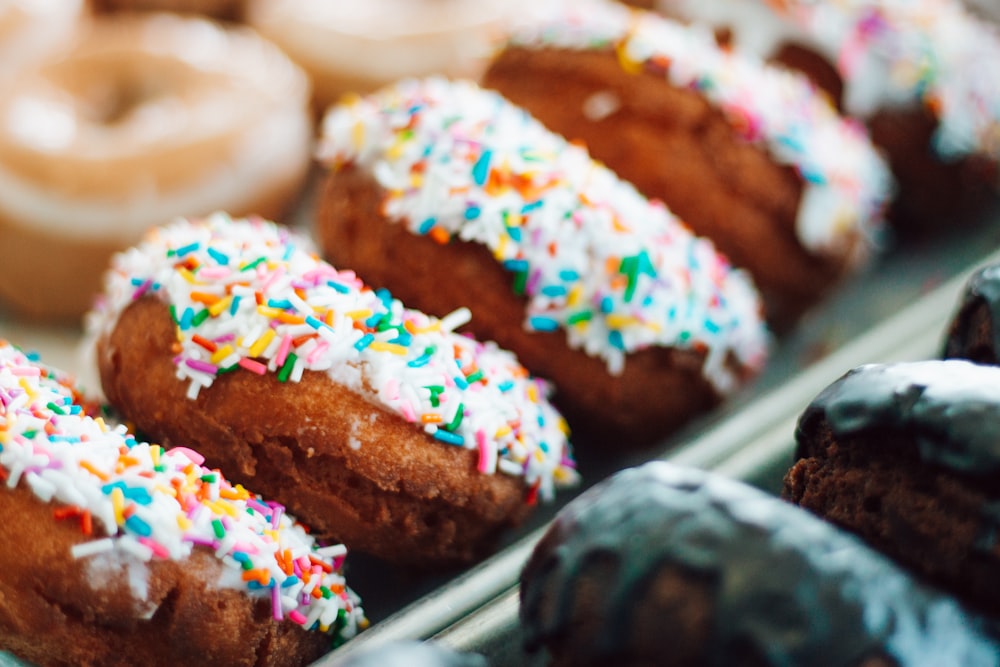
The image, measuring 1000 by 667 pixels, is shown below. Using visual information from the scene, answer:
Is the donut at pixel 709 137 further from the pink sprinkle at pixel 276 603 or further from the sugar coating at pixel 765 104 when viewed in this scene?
the pink sprinkle at pixel 276 603

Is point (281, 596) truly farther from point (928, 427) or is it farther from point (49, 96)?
point (49, 96)

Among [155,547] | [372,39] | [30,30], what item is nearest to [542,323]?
[155,547]

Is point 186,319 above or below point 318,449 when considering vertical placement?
above

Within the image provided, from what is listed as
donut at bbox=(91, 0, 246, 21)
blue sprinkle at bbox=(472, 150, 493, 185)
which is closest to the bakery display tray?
blue sprinkle at bbox=(472, 150, 493, 185)

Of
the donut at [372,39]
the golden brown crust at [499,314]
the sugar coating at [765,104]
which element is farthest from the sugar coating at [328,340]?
the donut at [372,39]

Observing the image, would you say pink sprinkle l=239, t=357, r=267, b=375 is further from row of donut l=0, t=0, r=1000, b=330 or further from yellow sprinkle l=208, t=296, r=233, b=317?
row of donut l=0, t=0, r=1000, b=330

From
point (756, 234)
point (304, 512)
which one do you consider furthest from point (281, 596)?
point (756, 234)

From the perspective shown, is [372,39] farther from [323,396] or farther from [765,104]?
[323,396]
